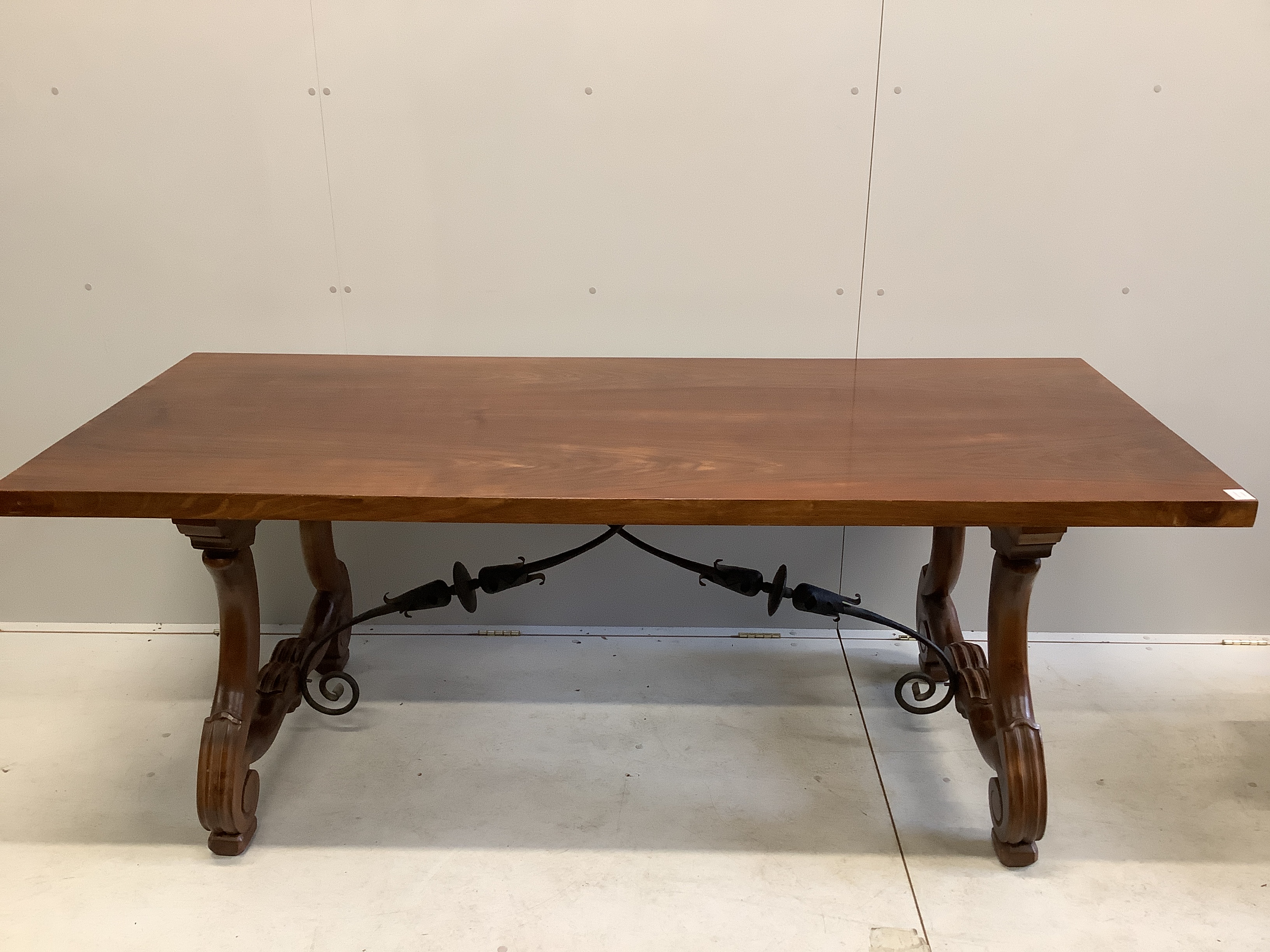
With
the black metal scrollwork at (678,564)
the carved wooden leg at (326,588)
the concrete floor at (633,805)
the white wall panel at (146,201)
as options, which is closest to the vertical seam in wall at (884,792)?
the concrete floor at (633,805)

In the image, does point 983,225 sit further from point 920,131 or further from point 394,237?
point 394,237

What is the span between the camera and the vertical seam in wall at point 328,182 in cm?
199

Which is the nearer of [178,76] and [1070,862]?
[1070,862]

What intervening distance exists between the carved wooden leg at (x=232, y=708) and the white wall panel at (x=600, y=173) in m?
0.69

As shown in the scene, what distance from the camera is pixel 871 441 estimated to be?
5.28 ft

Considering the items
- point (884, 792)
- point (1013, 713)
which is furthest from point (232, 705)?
point (1013, 713)

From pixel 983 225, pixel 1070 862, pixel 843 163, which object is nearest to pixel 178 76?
pixel 843 163

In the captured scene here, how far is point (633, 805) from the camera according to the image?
1.85m

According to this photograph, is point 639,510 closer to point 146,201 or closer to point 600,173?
point 600,173

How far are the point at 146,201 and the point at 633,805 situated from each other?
157 centimetres

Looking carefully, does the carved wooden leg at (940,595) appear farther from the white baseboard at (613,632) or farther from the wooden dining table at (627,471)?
the white baseboard at (613,632)

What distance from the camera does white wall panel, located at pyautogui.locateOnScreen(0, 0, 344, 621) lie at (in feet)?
6.58

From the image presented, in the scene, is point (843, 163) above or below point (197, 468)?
above

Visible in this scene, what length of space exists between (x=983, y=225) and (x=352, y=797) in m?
1.68
